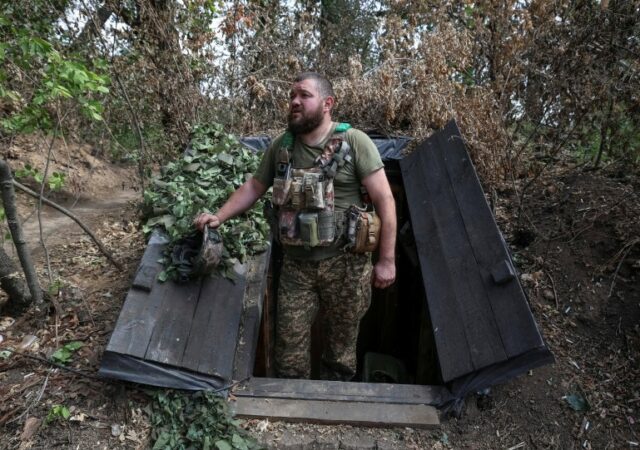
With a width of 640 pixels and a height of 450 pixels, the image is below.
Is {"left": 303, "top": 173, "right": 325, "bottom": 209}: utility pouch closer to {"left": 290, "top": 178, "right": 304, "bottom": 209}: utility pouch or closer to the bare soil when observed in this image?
{"left": 290, "top": 178, "right": 304, "bottom": 209}: utility pouch

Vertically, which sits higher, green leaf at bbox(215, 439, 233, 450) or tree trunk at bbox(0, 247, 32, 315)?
tree trunk at bbox(0, 247, 32, 315)

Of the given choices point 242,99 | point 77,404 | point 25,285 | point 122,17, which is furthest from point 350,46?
point 77,404

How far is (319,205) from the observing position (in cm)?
306

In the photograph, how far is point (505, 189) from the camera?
5180mm

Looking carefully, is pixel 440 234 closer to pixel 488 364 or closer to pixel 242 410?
pixel 488 364

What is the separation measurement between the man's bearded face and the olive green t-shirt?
153mm

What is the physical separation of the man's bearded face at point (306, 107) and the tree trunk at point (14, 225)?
1.99 m

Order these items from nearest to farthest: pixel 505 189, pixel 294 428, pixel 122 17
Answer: pixel 294 428 < pixel 505 189 < pixel 122 17

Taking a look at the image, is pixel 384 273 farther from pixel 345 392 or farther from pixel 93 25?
pixel 93 25

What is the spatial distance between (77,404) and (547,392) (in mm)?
3008

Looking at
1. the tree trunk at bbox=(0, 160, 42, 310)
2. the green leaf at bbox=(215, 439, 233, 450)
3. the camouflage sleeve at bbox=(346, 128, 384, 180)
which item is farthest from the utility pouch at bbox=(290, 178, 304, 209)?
the tree trunk at bbox=(0, 160, 42, 310)

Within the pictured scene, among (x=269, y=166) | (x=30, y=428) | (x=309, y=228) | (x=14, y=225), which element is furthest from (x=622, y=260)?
(x=14, y=225)

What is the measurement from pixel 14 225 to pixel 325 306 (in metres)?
2.34

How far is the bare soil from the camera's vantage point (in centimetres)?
275
